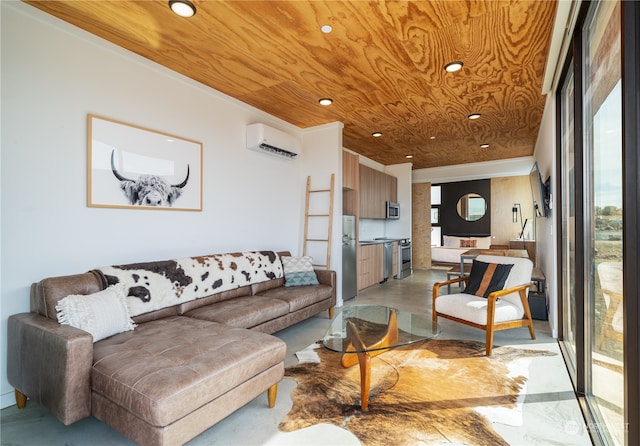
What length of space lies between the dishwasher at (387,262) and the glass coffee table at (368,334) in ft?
11.4

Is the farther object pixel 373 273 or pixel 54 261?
pixel 373 273

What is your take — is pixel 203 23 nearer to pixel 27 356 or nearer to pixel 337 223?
pixel 27 356

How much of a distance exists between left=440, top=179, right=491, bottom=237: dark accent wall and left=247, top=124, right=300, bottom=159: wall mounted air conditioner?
18.4 ft

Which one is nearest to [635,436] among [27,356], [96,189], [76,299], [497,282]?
[497,282]

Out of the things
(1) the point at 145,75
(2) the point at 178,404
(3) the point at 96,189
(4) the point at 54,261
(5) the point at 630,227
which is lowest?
(2) the point at 178,404

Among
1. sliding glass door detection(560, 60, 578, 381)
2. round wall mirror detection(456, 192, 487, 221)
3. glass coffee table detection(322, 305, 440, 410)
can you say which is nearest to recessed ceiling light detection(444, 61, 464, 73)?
sliding glass door detection(560, 60, 578, 381)

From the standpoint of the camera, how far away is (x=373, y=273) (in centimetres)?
594

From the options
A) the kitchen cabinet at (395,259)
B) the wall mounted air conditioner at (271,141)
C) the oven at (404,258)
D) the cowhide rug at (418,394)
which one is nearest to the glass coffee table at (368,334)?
the cowhide rug at (418,394)

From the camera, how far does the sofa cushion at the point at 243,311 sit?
8.41 ft

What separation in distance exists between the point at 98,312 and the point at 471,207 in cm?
828

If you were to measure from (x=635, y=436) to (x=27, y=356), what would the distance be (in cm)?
289

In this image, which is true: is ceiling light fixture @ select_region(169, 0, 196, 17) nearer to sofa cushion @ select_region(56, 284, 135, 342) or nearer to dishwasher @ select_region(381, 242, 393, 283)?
sofa cushion @ select_region(56, 284, 135, 342)

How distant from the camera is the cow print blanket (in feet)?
7.86

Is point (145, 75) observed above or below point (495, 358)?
above
